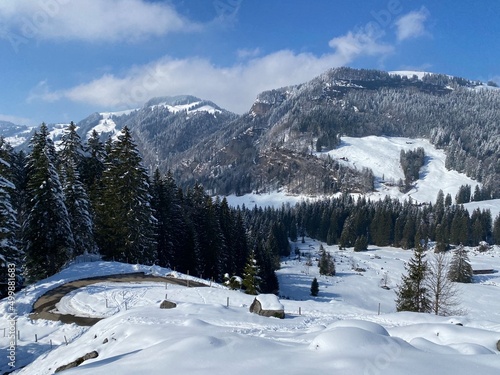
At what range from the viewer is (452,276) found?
8544cm

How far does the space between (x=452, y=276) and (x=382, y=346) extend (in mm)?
91335

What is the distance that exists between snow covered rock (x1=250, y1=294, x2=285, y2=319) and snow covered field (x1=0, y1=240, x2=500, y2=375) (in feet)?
1.98

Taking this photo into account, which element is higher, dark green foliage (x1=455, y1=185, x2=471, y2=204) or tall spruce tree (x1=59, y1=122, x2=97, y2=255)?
dark green foliage (x1=455, y1=185, x2=471, y2=204)

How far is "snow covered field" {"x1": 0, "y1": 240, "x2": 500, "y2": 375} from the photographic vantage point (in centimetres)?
809

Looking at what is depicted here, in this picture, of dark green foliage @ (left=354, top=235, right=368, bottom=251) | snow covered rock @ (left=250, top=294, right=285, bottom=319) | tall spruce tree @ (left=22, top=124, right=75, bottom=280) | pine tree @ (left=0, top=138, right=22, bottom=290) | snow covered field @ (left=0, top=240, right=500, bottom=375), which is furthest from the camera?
dark green foliage @ (left=354, top=235, right=368, bottom=251)

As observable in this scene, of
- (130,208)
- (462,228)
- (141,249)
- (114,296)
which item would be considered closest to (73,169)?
(130,208)

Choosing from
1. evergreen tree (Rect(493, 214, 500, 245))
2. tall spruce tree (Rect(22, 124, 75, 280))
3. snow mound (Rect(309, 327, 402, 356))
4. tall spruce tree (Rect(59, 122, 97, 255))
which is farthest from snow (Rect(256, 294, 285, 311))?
evergreen tree (Rect(493, 214, 500, 245))

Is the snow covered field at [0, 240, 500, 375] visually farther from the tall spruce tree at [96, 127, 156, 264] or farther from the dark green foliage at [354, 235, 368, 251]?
the dark green foliage at [354, 235, 368, 251]

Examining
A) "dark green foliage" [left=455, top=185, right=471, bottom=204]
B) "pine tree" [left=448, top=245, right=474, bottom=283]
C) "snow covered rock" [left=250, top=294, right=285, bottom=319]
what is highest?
"dark green foliage" [left=455, top=185, right=471, bottom=204]

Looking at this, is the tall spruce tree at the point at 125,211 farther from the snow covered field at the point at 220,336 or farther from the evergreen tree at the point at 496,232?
the evergreen tree at the point at 496,232

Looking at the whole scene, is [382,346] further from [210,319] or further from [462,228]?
[462,228]

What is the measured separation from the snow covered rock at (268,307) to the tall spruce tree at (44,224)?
20.3m

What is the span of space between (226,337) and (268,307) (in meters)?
9.60

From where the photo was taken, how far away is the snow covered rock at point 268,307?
1911cm
